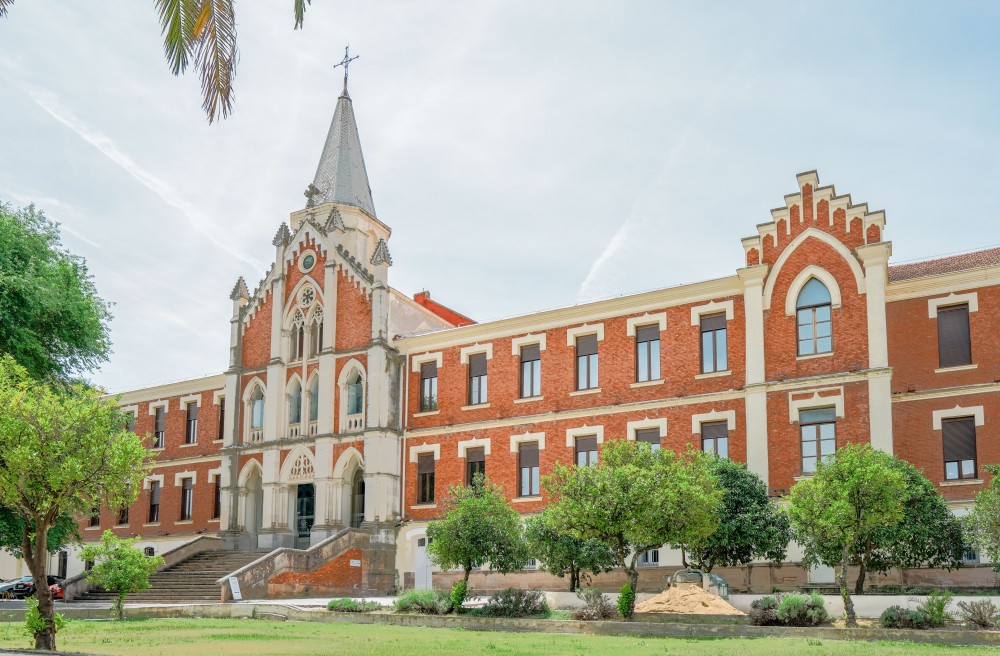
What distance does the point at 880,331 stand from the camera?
3059 centimetres

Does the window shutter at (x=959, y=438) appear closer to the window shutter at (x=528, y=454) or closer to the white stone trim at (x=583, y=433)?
the white stone trim at (x=583, y=433)

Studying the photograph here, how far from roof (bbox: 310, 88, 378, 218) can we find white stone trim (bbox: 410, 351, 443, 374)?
820 centimetres

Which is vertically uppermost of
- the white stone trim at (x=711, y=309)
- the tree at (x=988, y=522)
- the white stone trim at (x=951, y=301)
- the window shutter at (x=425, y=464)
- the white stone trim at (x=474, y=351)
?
the white stone trim at (x=711, y=309)

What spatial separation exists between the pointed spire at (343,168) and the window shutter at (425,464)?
11833mm

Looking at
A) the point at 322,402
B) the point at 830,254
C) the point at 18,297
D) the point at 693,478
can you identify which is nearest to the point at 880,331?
the point at 830,254

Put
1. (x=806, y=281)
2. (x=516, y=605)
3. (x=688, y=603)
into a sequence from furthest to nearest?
(x=806, y=281), (x=516, y=605), (x=688, y=603)

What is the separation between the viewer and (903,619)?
20.5 m

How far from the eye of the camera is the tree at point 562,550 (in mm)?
29453

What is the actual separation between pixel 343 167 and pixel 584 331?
15.4 metres

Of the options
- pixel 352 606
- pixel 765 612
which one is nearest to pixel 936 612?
pixel 765 612

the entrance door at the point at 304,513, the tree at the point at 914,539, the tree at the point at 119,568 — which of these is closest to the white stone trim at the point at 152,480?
the entrance door at the point at 304,513

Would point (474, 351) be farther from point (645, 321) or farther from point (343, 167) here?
point (343, 167)

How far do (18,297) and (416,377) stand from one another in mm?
15531

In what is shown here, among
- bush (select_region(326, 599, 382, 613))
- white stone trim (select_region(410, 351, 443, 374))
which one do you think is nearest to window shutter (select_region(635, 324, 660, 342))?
white stone trim (select_region(410, 351, 443, 374))
